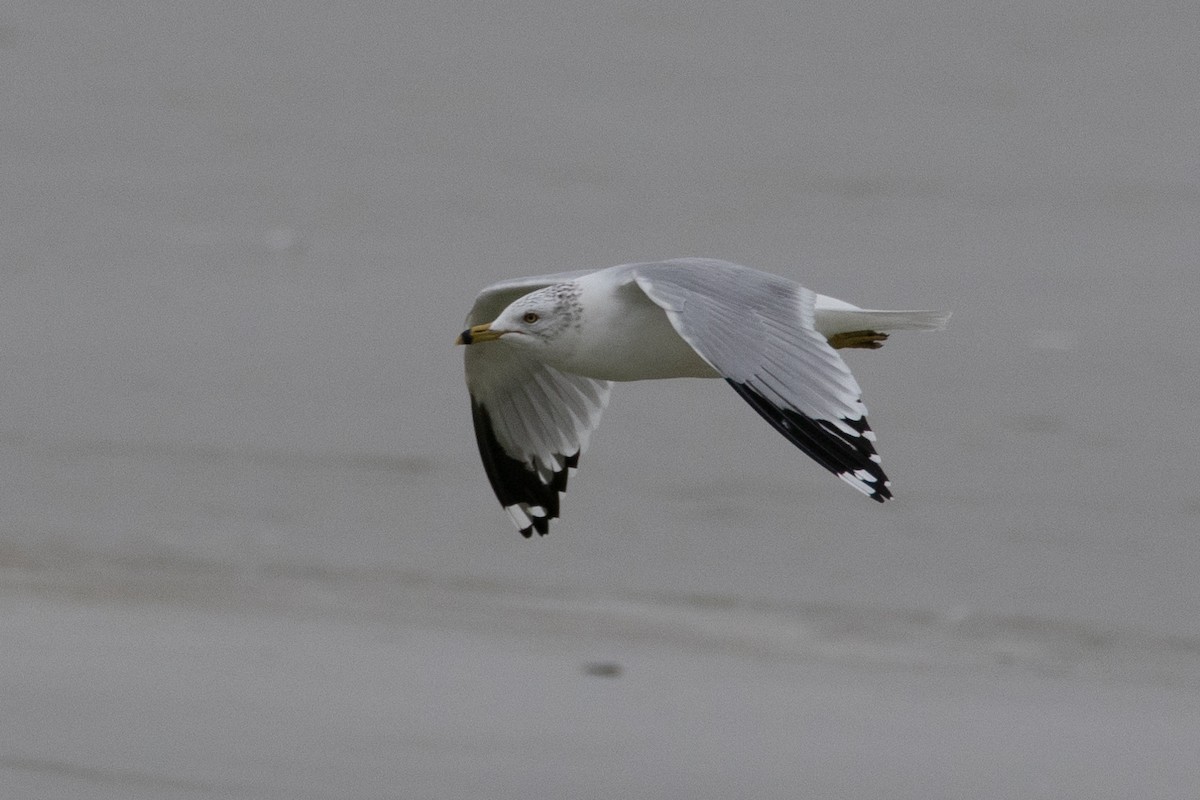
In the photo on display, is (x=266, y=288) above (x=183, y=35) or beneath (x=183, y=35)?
beneath

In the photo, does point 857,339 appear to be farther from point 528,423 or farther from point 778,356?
point 528,423

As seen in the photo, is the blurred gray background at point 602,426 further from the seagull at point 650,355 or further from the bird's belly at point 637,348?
the bird's belly at point 637,348

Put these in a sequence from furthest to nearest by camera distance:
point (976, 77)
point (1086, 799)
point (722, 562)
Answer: point (976, 77), point (722, 562), point (1086, 799)

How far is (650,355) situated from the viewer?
191 inches

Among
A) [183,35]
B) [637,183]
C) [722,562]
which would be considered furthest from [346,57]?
[722,562]

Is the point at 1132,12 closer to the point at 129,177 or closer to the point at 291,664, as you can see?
the point at 129,177

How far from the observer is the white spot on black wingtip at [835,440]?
411 centimetres

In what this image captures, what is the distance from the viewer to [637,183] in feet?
30.9

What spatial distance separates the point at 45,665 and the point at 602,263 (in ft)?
10.5

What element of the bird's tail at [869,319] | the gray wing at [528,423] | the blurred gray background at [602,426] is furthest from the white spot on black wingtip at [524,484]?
the bird's tail at [869,319]

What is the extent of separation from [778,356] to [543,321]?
2.05ft

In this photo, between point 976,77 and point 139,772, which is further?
point 976,77

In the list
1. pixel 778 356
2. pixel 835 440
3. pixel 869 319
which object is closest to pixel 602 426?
pixel 869 319

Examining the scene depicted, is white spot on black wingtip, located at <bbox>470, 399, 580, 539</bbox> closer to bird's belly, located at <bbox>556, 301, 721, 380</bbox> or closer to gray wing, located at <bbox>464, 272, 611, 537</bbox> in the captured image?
gray wing, located at <bbox>464, 272, 611, 537</bbox>
